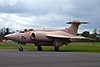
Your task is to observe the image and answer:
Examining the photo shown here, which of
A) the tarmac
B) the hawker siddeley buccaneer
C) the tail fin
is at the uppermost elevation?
the tail fin

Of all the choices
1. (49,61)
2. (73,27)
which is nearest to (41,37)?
(73,27)

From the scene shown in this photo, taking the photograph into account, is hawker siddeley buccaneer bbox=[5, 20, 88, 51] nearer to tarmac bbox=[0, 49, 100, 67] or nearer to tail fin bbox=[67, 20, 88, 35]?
tail fin bbox=[67, 20, 88, 35]

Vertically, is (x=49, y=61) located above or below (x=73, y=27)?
below

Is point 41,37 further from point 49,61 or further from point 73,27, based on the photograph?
point 49,61

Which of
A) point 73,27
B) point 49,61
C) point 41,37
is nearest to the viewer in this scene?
point 49,61

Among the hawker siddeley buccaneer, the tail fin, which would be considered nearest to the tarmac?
the hawker siddeley buccaneer

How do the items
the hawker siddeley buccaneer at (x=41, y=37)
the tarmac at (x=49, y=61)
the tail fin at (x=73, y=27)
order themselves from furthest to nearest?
the tail fin at (x=73, y=27)
the hawker siddeley buccaneer at (x=41, y=37)
the tarmac at (x=49, y=61)

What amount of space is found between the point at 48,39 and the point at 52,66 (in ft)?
62.3

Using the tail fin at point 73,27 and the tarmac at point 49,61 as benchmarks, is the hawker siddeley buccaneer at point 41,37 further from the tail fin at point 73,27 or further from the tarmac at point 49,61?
the tarmac at point 49,61

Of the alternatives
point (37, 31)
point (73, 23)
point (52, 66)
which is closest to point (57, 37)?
point (37, 31)

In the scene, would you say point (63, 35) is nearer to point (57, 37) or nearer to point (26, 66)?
point (57, 37)

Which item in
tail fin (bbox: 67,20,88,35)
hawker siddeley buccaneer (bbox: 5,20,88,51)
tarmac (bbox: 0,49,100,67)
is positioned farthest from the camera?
tail fin (bbox: 67,20,88,35)

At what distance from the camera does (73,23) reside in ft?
111

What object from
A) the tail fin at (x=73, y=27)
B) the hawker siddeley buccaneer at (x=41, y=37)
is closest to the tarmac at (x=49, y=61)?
the hawker siddeley buccaneer at (x=41, y=37)
